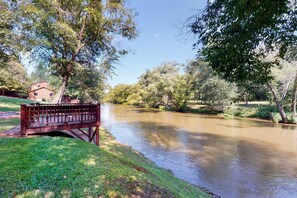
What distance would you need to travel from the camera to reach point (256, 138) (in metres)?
13.7

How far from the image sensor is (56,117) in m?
6.62

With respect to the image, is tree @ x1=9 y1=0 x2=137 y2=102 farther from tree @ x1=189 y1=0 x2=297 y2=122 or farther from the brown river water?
tree @ x1=189 y1=0 x2=297 y2=122

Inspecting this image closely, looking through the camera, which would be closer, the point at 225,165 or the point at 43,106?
the point at 43,106

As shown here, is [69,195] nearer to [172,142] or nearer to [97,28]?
[172,142]

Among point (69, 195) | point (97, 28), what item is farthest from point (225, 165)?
point (97, 28)

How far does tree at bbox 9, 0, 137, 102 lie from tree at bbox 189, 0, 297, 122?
1004 cm

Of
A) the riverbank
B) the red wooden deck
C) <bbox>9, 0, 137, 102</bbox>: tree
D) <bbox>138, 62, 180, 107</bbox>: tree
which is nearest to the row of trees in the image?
<bbox>138, 62, 180, 107</bbox>: tree

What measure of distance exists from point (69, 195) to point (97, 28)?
13247 mm

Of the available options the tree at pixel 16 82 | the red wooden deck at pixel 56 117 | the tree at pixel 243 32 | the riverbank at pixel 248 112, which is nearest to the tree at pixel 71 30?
the red wooden deck at pixel 56 117

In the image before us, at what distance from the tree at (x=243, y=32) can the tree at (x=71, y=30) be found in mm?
10041

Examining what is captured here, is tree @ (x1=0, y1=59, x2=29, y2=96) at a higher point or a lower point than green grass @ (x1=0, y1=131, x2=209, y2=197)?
higher

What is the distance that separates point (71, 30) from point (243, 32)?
Answer: 10.9 m

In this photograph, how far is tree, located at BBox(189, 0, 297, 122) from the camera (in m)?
2.80

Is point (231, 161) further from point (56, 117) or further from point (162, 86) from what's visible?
point (162, 86)
